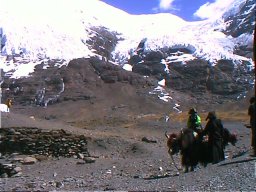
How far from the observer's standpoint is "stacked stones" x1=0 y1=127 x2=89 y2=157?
21188mm

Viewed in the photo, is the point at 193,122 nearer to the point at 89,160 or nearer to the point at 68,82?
the point at 89,160

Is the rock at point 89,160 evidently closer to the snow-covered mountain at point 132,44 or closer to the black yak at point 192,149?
Result: the black yak at point 192,149

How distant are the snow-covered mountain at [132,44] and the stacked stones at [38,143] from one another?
431ft

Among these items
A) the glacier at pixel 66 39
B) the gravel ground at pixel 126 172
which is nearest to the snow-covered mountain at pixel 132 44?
the glacier at pixel 66 39

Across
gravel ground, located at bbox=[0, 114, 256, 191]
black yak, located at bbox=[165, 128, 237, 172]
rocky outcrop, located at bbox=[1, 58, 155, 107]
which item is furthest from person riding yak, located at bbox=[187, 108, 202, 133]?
rocky outcrop, located at bbox=[1, 58, 155, 107]

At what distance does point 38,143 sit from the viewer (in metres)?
21.3

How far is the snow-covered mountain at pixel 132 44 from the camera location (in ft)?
536

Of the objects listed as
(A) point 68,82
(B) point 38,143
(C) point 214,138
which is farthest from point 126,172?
(A) point 68,82

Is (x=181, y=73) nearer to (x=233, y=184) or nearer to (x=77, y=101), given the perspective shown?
(x=77, y=101)

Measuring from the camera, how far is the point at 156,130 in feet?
118

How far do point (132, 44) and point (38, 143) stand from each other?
166 meters

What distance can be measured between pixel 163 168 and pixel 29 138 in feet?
22.3

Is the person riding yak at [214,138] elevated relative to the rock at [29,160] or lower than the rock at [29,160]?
elevated

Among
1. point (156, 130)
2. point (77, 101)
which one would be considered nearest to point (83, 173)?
point (156, 130)
